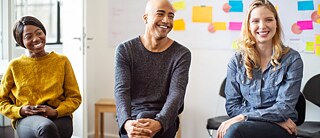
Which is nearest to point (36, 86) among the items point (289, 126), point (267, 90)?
point (267, 90)

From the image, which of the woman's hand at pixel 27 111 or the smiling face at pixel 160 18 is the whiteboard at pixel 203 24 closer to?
the smiling face at pixel 160 18

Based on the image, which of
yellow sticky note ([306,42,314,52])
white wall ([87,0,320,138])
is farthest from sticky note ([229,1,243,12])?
yellow sticky note ([306,42,314,52])

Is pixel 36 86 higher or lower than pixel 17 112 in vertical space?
higher

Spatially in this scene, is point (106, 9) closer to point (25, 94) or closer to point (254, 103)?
point (25, 94)

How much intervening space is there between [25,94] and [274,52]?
4.52ft

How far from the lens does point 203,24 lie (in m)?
3.40

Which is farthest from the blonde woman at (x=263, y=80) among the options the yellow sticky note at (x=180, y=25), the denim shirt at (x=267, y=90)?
the yellow sticky note at (x=180, y=25)

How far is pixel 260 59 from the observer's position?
1957 mm

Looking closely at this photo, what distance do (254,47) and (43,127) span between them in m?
1.16

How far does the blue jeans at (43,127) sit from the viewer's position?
188cm

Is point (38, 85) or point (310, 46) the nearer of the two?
point (38, 85)

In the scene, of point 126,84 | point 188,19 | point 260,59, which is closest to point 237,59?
point 260,59

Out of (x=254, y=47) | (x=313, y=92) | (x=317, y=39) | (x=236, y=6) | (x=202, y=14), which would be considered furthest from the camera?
(x=202, y=14)

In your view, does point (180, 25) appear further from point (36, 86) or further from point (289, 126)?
point (289, 126)
